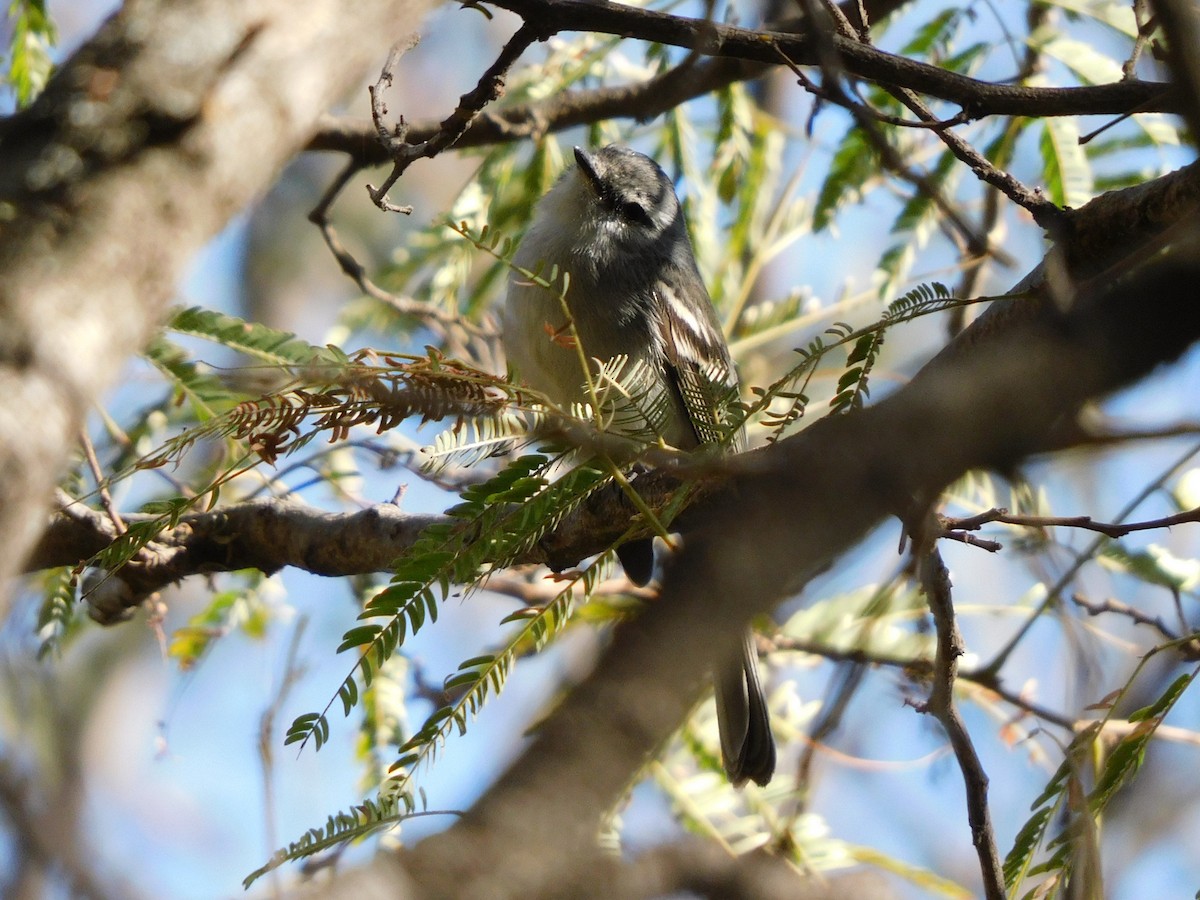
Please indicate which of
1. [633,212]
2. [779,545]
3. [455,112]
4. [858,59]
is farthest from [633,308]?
[779,545]

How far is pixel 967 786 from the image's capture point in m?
2.52

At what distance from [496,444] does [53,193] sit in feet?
4.12

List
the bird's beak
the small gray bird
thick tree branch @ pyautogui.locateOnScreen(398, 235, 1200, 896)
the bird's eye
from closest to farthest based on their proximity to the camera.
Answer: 1. thick tree branch @ pyautogui.locateOnScreen(398, 235, 1200, 896)
2. the small gray bird
3. the bird's beak
4. the bird's eye

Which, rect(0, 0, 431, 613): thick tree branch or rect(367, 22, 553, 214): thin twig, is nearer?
rect(0, 0, 431, 613): thick tree branch

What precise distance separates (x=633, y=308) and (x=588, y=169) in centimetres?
76

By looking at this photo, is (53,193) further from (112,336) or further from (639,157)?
(639,157)

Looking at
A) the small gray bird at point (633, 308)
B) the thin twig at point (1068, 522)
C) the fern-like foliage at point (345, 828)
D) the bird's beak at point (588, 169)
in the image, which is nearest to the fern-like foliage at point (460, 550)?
the fern-like foliage at point (345, 828)

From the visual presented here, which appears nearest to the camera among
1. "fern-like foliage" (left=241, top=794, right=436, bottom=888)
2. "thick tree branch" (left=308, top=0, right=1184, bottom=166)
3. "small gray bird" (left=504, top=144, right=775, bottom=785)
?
"fern-like foliage" (left=241, top=794, right=436, bottom=888)

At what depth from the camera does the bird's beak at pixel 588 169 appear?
473cm

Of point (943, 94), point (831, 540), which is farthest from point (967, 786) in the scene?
point (831, 540)

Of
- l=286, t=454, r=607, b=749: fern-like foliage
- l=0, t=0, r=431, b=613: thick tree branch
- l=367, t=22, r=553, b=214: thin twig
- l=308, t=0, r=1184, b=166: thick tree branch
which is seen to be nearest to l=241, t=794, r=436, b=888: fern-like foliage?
l=286, t=454, r=607, b=749: fern-like foliage

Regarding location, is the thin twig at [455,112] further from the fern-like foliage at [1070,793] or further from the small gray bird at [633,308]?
the fern-like foliage at [1070,793]

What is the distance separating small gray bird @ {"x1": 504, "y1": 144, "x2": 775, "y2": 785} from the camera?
157 inches

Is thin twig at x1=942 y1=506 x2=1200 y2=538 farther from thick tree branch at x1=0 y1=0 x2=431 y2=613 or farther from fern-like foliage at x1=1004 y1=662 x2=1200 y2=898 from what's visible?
thick tree branch at x1=0 y1=0 x2=431 y2=613
